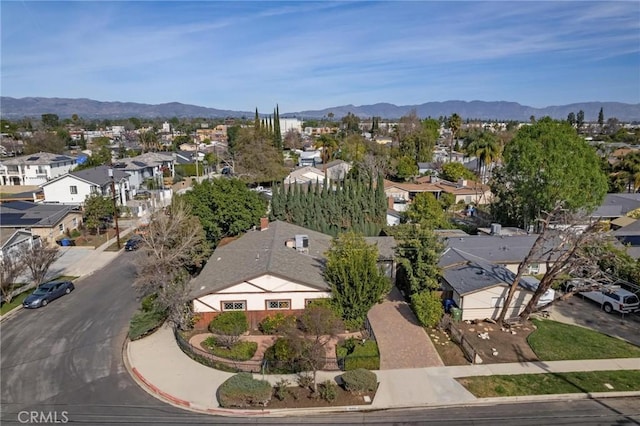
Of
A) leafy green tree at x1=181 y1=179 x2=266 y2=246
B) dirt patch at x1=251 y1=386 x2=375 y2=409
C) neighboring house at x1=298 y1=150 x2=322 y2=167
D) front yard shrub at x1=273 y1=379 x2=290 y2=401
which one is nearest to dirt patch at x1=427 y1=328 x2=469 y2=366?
dirt patch at x1=251 y1=386 x2=375 y2=409

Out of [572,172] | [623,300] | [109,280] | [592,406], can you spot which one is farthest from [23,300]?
[572,172]

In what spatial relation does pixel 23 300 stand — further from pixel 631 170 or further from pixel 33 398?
pixel 631 170

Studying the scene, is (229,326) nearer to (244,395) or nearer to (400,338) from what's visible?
(244,395)


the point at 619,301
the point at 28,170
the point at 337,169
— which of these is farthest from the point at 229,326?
the point at 28,170

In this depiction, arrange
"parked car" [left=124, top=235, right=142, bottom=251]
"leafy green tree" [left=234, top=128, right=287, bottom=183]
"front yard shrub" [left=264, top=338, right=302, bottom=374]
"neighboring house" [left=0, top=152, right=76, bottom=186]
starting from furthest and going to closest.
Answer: "neighboring house" [left=0, top=152, right=76, bottom=186] < "leafy green tree" [left=234, top=128, right=287, bottom=183] < "parked car" [left=124, top=235, right=142, bottom=251] < "front yard shrub" [left=264, top=338, right=302, bottom=374]

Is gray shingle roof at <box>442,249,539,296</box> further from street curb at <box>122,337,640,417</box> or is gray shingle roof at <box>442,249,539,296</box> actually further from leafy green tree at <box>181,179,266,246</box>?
leafy green tree at <box>181,179,266,246</box>

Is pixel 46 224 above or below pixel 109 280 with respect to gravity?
above
